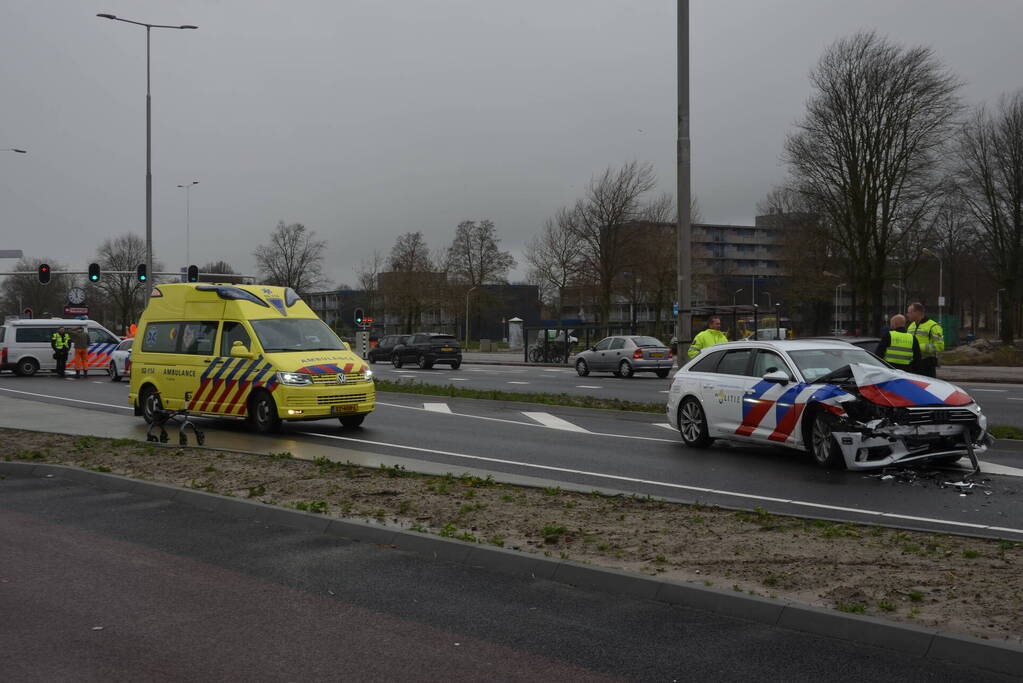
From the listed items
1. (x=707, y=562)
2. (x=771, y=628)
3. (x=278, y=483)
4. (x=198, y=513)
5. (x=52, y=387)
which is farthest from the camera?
(x=52, y=387)

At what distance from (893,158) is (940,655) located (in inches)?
1708

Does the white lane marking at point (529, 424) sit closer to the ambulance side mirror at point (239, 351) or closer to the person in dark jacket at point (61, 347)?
the ambulance side mirror at point (239, 351)

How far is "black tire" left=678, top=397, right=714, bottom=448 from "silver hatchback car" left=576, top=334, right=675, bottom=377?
1953 cm

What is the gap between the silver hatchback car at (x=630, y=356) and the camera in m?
33.3

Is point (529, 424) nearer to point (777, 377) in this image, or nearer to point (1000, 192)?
point (777, 377)

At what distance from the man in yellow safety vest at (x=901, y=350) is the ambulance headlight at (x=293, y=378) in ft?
27.0

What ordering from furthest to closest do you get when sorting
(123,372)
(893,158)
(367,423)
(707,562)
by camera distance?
1. (893,158)
2. (123,372)
3. (367,423)
4. (707,562)

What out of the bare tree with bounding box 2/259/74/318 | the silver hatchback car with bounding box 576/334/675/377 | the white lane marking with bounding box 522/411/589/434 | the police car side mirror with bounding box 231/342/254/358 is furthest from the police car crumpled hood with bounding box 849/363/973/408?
the bare tree with bounding box 2/259/74/318

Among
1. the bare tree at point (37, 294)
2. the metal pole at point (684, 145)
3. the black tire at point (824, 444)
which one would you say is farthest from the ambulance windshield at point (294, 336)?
the bare tree at point (37, 294)

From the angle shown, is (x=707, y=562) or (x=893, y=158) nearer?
(x=707, y=562)

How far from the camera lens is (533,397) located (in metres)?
21.5

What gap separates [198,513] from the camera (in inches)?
344

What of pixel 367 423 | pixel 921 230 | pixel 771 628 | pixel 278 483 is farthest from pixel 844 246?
pixel 771 628

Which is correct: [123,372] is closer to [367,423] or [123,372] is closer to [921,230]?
[367,423]
